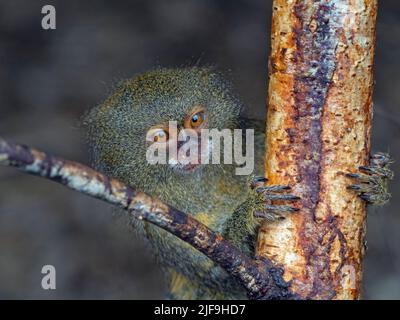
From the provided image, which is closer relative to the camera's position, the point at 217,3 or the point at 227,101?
the point at 227,101

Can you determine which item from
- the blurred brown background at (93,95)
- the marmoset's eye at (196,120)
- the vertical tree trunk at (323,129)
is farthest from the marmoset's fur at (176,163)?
the blurred brown background at (93,95)

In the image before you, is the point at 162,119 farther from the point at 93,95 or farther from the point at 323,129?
the point at 93,95

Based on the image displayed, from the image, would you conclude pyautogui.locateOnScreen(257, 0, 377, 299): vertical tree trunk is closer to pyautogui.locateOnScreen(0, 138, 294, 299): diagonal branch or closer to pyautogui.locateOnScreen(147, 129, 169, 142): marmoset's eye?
pyautogui.locateOnScreen(0, 138, 294, 299): diagonal branch

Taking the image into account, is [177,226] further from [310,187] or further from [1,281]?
[1,281]

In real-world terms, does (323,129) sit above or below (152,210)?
above

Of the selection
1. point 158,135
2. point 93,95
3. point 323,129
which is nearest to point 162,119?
point 158,135
